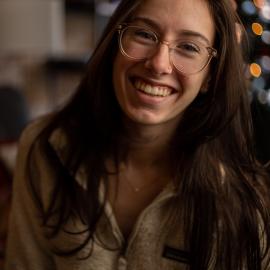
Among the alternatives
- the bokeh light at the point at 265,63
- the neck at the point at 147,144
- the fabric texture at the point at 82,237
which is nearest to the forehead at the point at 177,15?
the neck at the point at 147,144

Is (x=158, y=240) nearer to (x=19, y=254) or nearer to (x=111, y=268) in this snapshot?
(x=111, y=268)

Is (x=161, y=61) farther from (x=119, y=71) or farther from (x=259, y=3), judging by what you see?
(x=259, y=3)

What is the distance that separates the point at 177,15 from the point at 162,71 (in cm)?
13

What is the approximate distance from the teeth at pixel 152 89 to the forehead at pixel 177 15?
129mm

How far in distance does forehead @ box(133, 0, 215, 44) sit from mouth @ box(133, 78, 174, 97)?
128 mm

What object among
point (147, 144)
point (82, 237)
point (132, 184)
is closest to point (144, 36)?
point (147, 144)

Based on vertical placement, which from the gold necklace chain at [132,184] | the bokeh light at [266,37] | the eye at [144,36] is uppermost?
the eye at [144,36]

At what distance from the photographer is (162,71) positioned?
37.0 inches

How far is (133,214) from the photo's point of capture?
1.12m

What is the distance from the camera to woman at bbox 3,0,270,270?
0.97 m

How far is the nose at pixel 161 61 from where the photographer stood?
934mm

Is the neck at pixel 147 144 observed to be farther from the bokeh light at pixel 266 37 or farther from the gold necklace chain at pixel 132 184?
the bokeh light at pixel 266 37

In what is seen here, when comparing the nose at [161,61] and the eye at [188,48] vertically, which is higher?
the eye at [188,48]

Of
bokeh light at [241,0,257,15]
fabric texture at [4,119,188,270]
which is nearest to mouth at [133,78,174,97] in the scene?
fabric texture at [4,119,188,270]
